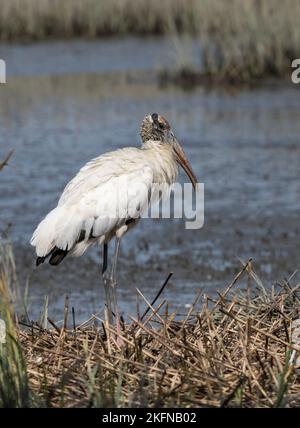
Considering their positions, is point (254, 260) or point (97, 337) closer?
point (97, 337)

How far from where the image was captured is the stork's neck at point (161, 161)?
6.92 meters

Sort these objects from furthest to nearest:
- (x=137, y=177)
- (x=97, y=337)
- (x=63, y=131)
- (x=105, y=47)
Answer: (x=105, y=47)
(x=63, y=131)
(x=137, y=177)
(x=97, y=337)

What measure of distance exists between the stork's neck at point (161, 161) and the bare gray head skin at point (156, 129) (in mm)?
39

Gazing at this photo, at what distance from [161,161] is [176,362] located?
2305 mm

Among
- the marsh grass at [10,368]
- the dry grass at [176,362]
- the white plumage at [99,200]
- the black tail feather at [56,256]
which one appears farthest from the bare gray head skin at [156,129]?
the marsh grass at [10,368]

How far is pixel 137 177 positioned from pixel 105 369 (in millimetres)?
2055

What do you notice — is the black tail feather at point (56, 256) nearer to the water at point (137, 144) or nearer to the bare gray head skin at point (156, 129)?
the bare gray head skin at point (156, 129)

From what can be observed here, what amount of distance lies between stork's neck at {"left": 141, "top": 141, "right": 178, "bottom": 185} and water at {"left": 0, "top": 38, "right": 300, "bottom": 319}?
1.60 m

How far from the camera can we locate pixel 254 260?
31.8 ft

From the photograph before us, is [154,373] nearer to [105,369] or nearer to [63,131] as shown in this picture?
[105,369]

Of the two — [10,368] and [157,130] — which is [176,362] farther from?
[157,130]

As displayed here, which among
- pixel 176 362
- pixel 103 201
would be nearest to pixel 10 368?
pixel 176 362
